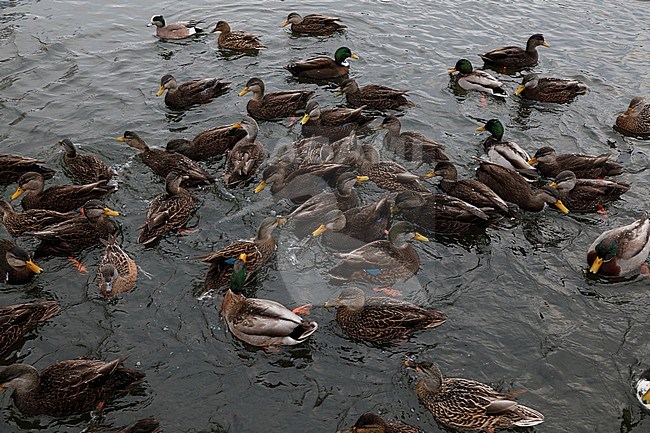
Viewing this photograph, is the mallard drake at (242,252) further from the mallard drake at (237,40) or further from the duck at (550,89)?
the mallard drake at (237,40)

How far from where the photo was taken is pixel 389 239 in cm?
775

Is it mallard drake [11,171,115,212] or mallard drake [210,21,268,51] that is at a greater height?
mallard drake [210,21,268,51]

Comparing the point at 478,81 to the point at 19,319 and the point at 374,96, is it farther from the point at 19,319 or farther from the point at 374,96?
the point at 19,319

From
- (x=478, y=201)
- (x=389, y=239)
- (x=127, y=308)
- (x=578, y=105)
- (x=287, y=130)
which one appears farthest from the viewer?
(x=578, y=105)

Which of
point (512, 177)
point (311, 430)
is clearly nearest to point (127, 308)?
point (311, 430)

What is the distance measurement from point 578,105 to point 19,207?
11.2 meters

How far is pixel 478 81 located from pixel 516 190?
422 centimetres

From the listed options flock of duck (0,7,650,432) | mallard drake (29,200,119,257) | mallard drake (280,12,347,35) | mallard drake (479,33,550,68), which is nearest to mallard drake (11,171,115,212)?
flock of duck (0,7,650,432)

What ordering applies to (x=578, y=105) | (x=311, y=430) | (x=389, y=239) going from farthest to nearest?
(x=578, y=105), (x=389, y=239), (x=311, y=430)

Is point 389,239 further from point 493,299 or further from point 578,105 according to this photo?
point 578,105

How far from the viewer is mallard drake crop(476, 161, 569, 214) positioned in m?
8.73

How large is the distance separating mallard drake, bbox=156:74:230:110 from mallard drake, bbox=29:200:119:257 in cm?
399

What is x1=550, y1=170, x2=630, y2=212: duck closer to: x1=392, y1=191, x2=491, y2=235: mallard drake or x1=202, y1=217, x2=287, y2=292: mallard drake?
x1=392, y1=191, x2=491, y2=235: mallard drake

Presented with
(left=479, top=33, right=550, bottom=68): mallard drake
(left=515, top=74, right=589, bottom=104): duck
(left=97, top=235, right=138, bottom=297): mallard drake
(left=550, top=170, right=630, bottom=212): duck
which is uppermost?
(left=479, top=33, right=550, bottom=68): mallard drake
